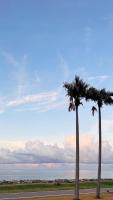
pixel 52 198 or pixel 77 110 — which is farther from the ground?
pixel 77 110

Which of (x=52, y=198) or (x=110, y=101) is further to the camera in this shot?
(x=110, y=101)

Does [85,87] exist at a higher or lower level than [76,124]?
higher

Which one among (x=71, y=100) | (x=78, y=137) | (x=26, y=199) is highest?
(x=71, y=100)

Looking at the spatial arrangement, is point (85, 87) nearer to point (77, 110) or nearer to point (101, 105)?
point (77, 110)

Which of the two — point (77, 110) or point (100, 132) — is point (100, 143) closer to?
point (100, 132)

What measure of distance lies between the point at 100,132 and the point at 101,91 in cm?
427

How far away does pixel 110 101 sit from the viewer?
53.7m

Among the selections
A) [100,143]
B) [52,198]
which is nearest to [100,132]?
[100,143]

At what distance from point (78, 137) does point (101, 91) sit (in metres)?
6.66

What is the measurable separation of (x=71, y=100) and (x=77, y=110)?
1082 millimetres

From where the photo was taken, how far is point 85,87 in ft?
159

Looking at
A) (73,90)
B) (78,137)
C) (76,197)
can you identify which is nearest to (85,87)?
(73,90)

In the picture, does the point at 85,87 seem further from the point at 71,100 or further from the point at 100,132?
the point at 100,132

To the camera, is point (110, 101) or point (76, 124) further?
point (110, 101)
